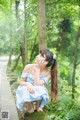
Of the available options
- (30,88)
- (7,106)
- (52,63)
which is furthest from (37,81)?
(7,106)

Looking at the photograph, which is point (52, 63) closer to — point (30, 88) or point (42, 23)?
point (30, 88)

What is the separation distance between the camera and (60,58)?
10.6 m

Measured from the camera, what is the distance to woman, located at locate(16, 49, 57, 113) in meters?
4.25

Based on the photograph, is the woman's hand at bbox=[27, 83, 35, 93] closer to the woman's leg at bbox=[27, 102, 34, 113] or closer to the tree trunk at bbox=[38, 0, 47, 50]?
the woman's leg at bbox=[27, 102, 34, 113]

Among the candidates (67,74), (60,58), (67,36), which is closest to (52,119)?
→ (67,36)

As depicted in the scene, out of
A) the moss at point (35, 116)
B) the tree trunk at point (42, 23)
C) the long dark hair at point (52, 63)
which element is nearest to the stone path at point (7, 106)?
the moss at point (35, 116)

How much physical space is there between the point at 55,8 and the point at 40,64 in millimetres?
6383

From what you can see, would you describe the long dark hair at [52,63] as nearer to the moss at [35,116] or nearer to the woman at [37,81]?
the woman at [37,81]

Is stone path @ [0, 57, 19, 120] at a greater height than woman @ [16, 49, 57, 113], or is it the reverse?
woman @ [16, 49, 57, 113]

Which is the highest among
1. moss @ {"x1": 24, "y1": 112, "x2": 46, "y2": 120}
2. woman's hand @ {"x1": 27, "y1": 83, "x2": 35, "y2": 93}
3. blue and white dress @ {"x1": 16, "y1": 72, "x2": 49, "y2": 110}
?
woman's hand @ {"x1": 27, "y1": 83, "x2": 35, "y2": 93}

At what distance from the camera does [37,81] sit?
4.39m

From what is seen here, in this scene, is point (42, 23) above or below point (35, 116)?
above

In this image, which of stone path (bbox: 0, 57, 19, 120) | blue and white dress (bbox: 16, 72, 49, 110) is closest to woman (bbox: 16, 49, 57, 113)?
blue and white dress (bbox: 16, 72, 49, 110)

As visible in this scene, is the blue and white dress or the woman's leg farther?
the woman's leg
